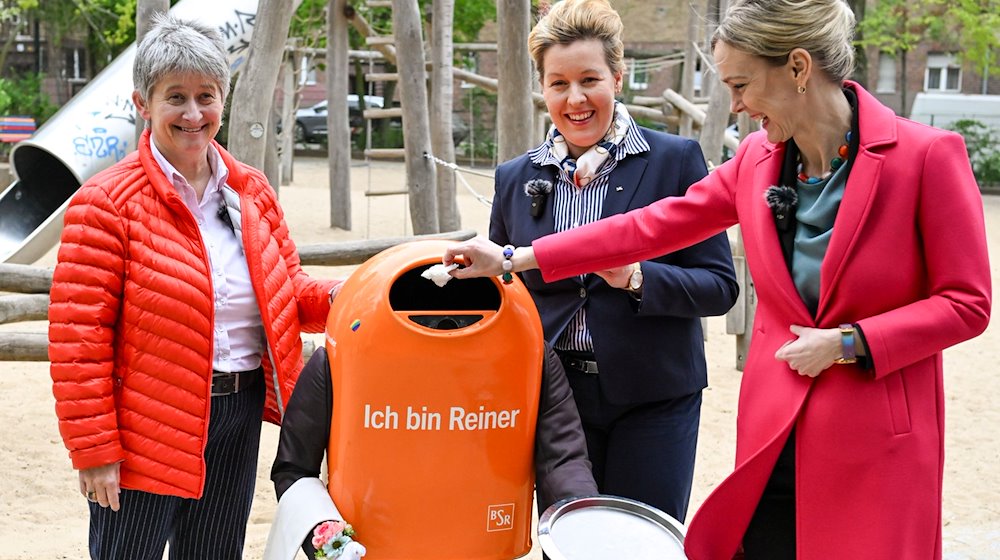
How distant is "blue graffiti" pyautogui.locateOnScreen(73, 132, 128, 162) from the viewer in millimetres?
9211

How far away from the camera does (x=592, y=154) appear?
246 centimetres

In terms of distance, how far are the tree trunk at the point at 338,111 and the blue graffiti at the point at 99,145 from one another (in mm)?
3574

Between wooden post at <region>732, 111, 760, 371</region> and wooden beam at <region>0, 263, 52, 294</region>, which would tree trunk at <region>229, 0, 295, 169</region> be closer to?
wooden beam at <region>0, 263, 52, 294</region>

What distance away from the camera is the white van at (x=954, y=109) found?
85.7ft

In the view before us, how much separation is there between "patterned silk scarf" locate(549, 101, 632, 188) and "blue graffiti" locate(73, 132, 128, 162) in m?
7.51

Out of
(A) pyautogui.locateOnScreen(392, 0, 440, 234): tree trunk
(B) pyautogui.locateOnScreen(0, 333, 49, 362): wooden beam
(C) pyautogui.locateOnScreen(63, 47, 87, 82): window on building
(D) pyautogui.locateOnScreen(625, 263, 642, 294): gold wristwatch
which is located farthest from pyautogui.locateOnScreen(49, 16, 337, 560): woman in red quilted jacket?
(C) pyautogui.locateOnScreen(63, 47, 87, 82): window on building

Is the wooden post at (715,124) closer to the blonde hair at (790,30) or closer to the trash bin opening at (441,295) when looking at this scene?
the trash bin opening at (441,295)

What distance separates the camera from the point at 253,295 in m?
2.44

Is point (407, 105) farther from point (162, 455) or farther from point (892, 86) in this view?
point (892, 86)

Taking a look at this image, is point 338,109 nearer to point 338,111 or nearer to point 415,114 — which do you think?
point 338,111

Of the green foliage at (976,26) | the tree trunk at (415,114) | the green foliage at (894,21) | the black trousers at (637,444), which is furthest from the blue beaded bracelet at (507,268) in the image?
the green foliage at (894,21)

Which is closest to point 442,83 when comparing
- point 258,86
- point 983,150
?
point 258,86

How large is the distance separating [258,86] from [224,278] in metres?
3.50

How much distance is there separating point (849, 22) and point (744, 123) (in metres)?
6.00
